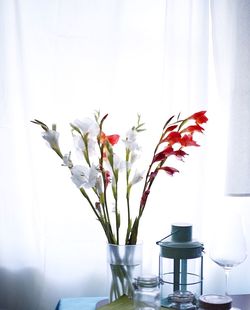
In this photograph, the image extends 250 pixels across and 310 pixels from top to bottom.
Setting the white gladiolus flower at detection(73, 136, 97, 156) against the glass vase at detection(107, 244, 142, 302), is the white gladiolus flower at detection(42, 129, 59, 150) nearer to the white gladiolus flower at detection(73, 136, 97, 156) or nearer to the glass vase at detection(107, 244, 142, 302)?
the white gladiolus flower at detection(73, 136, 97, 156)

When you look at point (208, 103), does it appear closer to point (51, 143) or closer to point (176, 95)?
point (176, 95)

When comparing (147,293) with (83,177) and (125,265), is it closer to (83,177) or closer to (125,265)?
(125,265)

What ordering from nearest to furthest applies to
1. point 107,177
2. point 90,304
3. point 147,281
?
point 147,281
point 107,177
point 90,304

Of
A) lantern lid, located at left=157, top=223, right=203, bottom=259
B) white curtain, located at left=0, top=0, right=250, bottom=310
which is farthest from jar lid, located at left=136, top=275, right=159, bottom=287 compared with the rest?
white curtain, located at left=0, top=0, right=250, bottom=310

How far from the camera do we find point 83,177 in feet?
4.18

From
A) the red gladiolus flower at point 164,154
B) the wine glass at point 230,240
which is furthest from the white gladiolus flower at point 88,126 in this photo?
the wine glass at point 230,240

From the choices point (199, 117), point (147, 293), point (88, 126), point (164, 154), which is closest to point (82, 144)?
point (88, 126)

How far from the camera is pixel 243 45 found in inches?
73.9

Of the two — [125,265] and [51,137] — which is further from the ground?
[51,137]

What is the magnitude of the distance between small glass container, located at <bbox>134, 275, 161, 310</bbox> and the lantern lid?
0.13 meters

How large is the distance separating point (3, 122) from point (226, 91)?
83 centimetres

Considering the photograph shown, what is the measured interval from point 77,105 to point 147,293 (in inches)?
31.0

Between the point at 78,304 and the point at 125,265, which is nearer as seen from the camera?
the point at 125,265

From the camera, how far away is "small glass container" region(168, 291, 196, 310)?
1.37m
